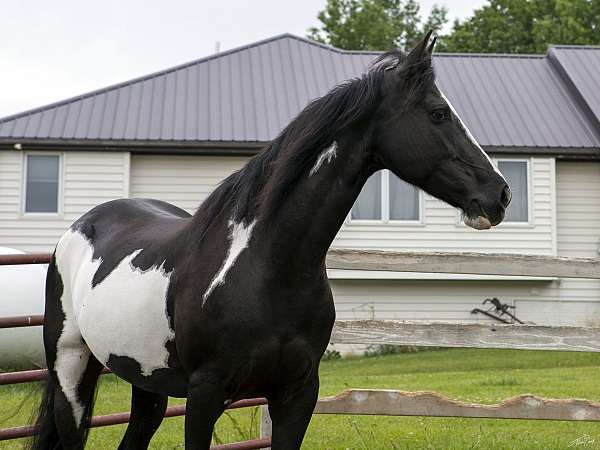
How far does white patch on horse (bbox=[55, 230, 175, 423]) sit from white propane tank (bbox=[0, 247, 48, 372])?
6045mm

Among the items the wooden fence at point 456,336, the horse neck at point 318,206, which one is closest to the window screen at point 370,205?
the wooden fence at point 456,336

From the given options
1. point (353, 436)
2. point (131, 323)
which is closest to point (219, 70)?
point (353, 436)

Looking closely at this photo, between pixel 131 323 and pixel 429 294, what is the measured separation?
12.8 metres

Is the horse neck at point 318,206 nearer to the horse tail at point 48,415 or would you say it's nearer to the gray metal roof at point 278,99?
the horse tail at point 48,415

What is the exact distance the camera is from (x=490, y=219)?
9.67 ft

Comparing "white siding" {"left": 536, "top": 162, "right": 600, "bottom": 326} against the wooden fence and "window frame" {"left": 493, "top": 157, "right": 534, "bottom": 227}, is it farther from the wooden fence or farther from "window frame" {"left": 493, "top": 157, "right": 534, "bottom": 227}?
the wooden fence

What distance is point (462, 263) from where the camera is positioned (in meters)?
5.23

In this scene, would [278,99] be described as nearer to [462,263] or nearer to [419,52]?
[462,263]

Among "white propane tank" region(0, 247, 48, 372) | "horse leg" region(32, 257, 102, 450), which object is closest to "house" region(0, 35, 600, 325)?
"white propane tank" region(0, 247, 48, 372)

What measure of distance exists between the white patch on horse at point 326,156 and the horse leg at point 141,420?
6.02 feet

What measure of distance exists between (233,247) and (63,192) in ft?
42.7

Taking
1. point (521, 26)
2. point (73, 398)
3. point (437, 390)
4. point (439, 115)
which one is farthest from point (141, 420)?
point (521, 26)

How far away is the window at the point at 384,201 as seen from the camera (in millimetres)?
15797

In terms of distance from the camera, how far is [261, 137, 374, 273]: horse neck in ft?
10.5
